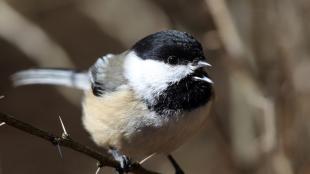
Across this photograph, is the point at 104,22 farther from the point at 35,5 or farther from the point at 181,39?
the point at 181,39

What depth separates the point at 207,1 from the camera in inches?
108

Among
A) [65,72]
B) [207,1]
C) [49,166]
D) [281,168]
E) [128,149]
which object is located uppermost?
[207,1]

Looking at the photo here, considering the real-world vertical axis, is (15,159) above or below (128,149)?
below

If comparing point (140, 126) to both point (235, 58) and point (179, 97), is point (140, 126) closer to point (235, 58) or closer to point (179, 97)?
point (179, 97)

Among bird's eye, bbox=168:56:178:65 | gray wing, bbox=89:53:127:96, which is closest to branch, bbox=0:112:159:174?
bird's eye, bbox=168:56:178:65

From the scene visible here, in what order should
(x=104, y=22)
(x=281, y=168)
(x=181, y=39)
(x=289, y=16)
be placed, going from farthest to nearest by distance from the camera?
(x=104, y=22), (x=289, y=16), (x=281, y=168), (x=181, y=39)

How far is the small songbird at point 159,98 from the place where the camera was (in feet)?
7.15

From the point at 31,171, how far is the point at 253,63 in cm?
220

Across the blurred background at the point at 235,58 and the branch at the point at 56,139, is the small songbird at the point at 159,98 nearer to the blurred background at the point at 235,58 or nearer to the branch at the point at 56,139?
the branch at the point at 56,139

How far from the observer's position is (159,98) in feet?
7.18

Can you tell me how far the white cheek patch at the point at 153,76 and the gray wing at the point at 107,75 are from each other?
0.43ft

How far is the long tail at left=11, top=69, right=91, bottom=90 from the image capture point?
2.92m

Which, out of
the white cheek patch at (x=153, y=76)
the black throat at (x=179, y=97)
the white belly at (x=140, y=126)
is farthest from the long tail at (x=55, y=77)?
the black throat at (x=179, y=97)

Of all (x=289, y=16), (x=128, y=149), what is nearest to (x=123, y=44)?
(x=289, y=16)
